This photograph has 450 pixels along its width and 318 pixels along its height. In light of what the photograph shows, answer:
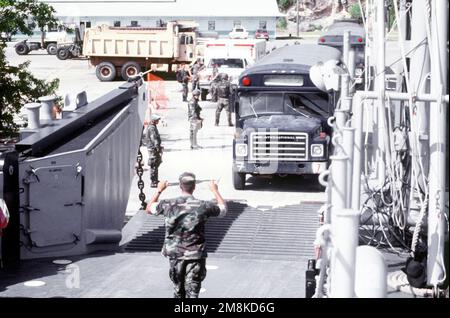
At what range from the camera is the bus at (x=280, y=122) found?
1761 cm

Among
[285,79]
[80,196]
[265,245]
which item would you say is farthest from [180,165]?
[80,196]

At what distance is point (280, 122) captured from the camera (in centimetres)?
1786

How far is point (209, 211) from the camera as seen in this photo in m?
8.16

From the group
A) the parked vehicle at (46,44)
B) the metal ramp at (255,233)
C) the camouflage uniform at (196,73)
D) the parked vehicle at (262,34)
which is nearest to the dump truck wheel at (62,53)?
the parked vehicle at (46,44)

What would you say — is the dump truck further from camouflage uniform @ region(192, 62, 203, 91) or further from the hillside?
the hillside

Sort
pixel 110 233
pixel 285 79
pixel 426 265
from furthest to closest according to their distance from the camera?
pixel 285 79
pixel 110 233
pixel 426 265

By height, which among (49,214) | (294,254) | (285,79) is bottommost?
(294,254)

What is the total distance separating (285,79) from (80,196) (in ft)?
26.9

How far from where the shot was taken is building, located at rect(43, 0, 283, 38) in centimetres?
6706

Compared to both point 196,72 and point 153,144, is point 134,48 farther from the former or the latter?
point 153,144

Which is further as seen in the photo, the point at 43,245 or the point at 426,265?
the point at 43,245

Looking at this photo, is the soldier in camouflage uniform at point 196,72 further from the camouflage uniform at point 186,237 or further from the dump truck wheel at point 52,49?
the camouflage uniform at point 186,237

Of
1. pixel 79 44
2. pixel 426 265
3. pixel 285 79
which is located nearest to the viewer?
pixel 426 265
